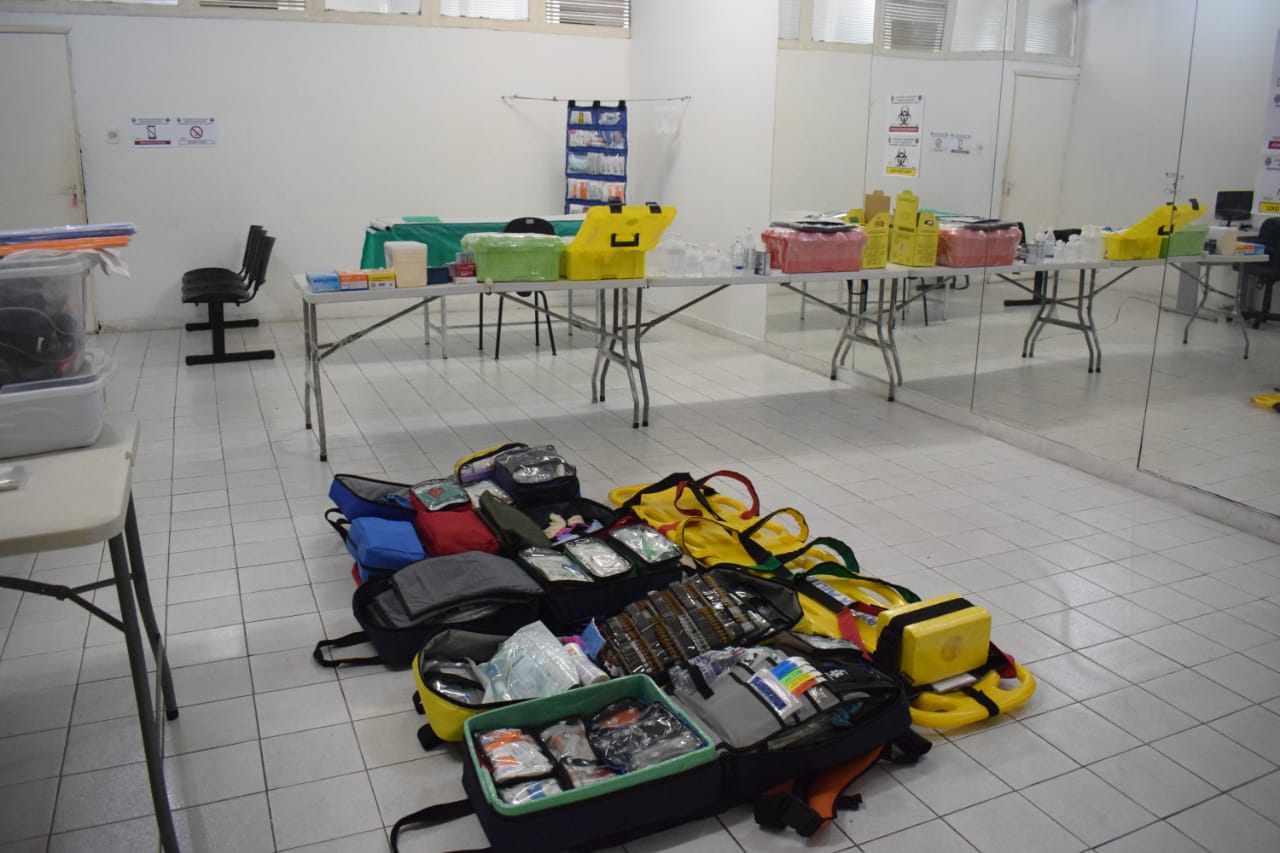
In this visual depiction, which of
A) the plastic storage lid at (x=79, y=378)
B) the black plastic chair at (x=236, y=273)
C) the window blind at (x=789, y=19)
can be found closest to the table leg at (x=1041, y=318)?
the window blind at (x=789, y=19)

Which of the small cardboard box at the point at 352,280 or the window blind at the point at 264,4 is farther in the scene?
the window blind at the point at 264,4

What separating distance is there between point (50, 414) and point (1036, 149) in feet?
14.7

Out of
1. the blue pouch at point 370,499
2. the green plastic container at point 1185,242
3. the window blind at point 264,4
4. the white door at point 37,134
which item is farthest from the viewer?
the window blind at point 264,4

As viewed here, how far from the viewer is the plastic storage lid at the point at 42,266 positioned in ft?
6.53

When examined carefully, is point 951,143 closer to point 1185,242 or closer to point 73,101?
point 1185,242

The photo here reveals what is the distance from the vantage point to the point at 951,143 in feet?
17.7

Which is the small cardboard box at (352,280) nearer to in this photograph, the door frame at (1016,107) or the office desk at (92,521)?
the office desk at (92,521)

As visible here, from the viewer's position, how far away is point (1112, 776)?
2371 mm

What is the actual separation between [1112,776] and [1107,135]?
3.10 meters

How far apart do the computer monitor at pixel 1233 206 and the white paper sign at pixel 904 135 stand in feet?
6.51

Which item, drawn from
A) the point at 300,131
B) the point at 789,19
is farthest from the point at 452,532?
the point at 300,131

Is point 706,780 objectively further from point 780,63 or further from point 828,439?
point 780,63

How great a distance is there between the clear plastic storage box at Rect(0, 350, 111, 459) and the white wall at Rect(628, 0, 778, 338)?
5.55 metres

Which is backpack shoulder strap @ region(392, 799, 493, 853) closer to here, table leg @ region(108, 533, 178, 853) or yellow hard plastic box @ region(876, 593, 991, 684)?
table leg @ region(108, 533, 178, 853)
